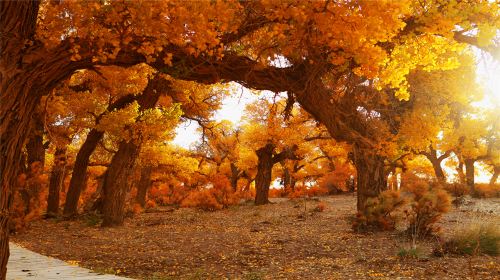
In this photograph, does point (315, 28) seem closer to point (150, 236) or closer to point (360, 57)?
point (360, 57)

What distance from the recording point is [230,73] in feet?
26.8

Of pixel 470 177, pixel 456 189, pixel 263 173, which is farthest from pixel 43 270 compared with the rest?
pixel 470 177

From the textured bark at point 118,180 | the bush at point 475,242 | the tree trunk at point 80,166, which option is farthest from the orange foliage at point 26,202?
the bush at point 475,242

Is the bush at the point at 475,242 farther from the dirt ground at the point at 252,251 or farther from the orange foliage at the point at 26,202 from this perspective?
the orange foliage at the point at 26,202

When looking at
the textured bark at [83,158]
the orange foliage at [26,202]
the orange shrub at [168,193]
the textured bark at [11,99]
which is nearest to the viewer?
the textured bark at [11,99]

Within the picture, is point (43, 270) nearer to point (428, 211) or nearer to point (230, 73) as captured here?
point (230, 73)

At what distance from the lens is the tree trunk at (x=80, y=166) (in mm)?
15859

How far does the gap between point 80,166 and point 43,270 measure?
35.6 ft

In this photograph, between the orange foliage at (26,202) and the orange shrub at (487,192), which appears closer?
the orange foliage at (26,202)

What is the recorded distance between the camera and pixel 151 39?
21.0 ft

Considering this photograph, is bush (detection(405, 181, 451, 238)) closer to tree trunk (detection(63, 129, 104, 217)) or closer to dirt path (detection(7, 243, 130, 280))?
dirt path (detection(7, 243, 130, 280))

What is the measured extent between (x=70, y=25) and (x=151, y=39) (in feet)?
4.38

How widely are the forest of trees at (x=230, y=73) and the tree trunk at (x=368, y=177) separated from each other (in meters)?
0.03

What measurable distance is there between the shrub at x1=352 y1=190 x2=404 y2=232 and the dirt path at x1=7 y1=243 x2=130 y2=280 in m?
6.32
